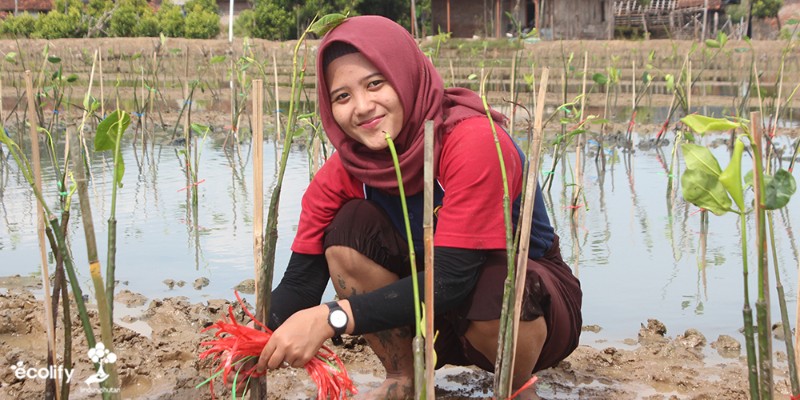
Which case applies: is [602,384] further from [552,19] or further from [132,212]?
[552,19]

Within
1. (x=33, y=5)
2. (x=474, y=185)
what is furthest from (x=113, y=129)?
(x=33, y=5)

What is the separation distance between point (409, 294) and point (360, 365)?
83 centimetres

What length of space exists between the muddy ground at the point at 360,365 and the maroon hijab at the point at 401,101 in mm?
660

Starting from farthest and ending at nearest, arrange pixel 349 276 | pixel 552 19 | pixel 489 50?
1. pixel 552 19
2. pixel 489 50
3. pixel 349 276

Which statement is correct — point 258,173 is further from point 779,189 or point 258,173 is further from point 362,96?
point 779,189

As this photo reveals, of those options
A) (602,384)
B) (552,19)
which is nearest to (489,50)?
(552,19)

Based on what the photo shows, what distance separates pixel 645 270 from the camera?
149 inches

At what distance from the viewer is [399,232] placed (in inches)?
90.0

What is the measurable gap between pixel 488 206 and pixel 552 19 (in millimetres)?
22430

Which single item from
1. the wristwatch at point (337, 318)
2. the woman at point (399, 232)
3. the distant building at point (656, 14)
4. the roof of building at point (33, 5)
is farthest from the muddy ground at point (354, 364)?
A: the roof of building at point (33, 5)

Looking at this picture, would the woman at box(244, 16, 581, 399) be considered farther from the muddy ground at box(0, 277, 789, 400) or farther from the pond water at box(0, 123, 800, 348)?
the pond water at box(0, 123, 800, 348)

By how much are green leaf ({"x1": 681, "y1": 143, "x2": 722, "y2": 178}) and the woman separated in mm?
619

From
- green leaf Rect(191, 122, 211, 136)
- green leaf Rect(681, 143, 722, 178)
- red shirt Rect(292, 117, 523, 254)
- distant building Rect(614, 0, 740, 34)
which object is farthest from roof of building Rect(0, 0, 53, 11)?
green leaf Rect(681, 143, 722, 178)

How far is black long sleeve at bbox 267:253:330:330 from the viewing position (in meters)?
2.20
